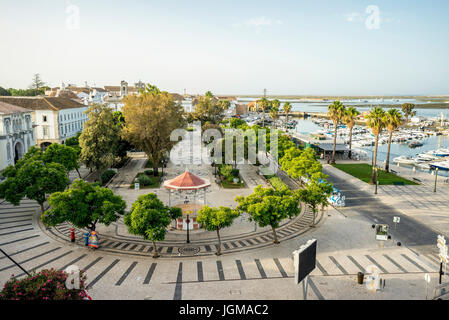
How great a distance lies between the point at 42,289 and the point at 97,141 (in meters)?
38.6

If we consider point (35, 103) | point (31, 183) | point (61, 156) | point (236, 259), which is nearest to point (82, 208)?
point (31, 183)

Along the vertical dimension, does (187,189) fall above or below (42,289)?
below

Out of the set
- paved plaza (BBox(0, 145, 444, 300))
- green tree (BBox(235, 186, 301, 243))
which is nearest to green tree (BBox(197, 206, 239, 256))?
green tree (BBox(235, 186, 301, 243))

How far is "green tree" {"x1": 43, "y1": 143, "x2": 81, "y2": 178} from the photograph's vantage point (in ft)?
144

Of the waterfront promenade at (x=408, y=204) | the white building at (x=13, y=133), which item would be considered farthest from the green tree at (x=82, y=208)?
the white building at (x=13, y=133)

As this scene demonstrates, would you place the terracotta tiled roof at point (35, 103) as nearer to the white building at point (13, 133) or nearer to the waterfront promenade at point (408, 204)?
the white building at point (13, 133)

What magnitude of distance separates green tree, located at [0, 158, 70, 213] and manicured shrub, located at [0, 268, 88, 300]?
20710 millimetres

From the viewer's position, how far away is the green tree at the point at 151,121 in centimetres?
5269

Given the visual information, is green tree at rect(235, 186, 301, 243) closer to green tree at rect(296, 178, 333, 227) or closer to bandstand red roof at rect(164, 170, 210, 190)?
green tree at rect(296, 178, 333, 227)

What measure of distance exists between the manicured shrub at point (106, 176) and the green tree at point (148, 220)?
88.4ft

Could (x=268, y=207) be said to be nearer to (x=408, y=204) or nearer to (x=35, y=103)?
(x=408, y=204)

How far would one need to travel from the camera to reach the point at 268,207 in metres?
27.3
